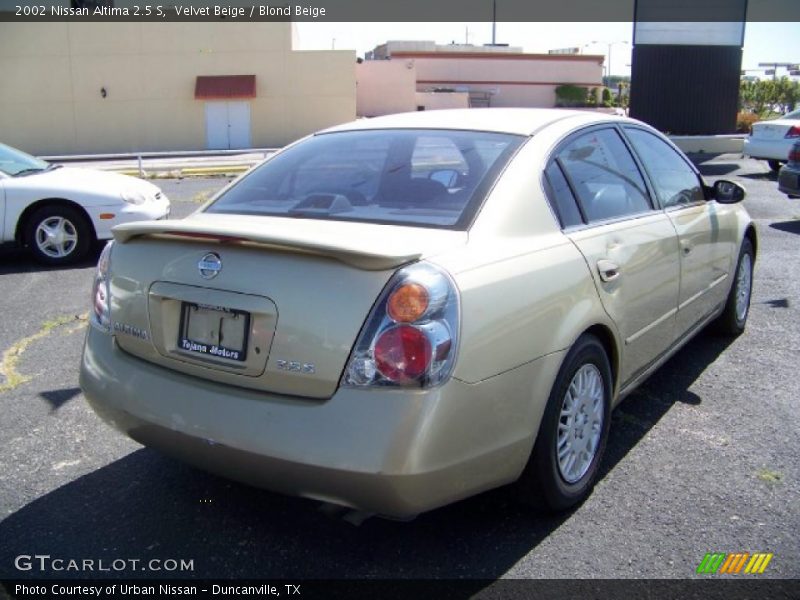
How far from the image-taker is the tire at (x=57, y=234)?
8.13 m

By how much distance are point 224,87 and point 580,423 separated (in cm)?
3993

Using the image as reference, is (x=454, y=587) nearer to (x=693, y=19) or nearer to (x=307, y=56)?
(x=693, y=19)

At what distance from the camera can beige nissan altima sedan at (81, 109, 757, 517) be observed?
2592mm

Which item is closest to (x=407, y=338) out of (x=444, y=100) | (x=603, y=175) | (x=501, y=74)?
(x=603, y=175)

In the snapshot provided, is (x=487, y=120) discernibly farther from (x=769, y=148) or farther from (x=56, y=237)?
(x=769, y=148)

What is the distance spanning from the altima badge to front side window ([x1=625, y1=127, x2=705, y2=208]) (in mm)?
2476

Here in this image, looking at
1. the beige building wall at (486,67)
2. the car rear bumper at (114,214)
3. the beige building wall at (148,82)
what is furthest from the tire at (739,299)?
the beige building wall at (486,67)

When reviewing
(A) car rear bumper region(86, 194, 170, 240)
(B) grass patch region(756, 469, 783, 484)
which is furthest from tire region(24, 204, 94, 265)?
(B) grass patch region(756, 469, 783, 484)

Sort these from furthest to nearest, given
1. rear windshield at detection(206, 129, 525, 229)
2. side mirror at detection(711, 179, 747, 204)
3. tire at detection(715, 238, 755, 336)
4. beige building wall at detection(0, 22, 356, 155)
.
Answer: beige building wall at detection(0, 22, 356, 155), tire at detection(715, 238, 755, 336), side mirror at detection(711, 179, 747, 204), rear windshield at detection(206, 129, 525, 229)

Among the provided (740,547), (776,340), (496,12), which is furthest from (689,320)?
(496,12)

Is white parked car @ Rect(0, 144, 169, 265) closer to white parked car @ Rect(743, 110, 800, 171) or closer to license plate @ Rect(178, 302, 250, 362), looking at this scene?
license plate @ Rect(178, 302, 250, 362)

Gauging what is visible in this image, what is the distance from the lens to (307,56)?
40.8 metres

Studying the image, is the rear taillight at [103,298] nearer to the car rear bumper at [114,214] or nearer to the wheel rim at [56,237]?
the car rear bumper at [114,214]

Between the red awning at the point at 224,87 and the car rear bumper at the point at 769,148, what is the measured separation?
29.0 m
